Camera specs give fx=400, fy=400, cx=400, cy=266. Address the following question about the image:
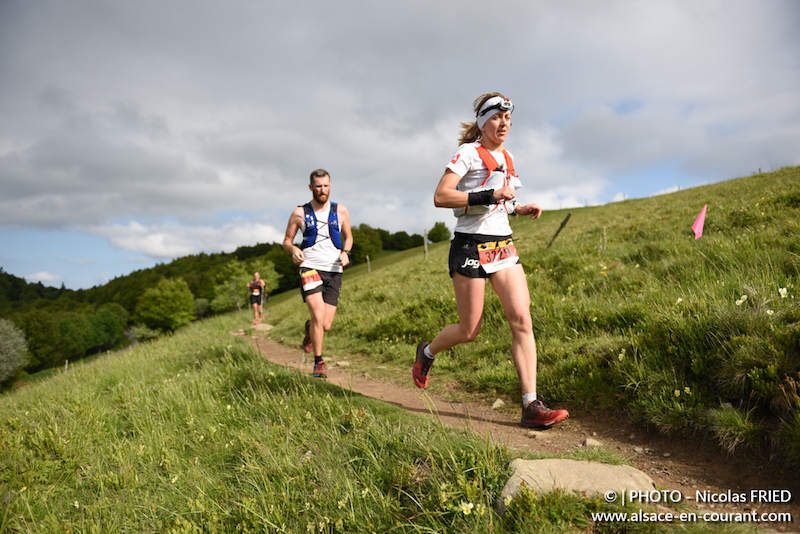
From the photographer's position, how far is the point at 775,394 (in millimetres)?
2486

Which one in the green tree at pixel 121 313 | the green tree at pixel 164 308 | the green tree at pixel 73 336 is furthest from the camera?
the green tree at pixel 121 313

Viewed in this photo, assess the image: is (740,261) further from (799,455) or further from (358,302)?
(358,302)

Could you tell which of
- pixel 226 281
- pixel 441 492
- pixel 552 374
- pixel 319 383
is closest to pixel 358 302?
pixel 319 383

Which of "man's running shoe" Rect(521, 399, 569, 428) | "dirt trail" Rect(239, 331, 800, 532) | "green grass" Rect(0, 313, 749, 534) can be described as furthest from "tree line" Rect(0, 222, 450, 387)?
"man's running shoe" Rect(521, 399, 569, 428)

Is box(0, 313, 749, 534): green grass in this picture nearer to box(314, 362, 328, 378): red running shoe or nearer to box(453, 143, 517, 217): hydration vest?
box(314, 362, 328, 378): red running shoe

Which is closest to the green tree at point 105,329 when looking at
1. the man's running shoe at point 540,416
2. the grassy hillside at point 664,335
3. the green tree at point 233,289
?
the green tree at point 233,289

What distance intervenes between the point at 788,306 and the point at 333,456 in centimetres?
353

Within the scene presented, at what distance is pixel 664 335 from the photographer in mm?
3549

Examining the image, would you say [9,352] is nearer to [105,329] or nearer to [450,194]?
[450,194]

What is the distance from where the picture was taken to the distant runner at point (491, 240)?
3359 mm

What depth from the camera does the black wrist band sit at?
3.20 m

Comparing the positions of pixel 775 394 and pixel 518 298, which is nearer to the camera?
pixel 775 394

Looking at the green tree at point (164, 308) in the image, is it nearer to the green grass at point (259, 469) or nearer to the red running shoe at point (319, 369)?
the green grass at point (259, 469)

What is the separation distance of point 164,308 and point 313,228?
74376 mm
